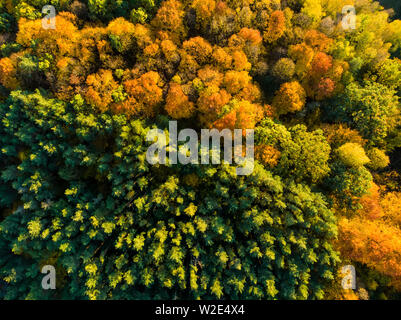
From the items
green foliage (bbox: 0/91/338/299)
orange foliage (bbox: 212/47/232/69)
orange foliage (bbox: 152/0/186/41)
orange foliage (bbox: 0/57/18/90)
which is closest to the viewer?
green foliage (bbox: 0/91/338/299)

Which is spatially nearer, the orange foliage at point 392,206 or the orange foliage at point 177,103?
the orange foliage at point 177,103

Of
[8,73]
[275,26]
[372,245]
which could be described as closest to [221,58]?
[275,26]

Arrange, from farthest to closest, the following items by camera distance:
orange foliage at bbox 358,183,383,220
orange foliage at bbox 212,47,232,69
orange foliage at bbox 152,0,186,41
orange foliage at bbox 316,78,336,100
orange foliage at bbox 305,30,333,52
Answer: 1. orange foliage at bbox 305,30,333,52
2. orange foliage at bbox 152,0,186,41
3. orange foliage at bbox 316,78,336,100
4. orange foliage at bbox 212,47,232,69
5. orange foliage at bbox 358,183,383,220

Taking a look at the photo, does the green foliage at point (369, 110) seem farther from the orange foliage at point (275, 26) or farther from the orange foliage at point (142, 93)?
the orange foliage at point (142, 93)

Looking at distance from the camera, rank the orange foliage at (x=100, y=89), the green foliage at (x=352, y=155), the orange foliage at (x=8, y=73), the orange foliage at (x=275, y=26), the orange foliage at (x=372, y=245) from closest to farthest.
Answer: the orange foliage at (x=372, y=245) → the green foliage at (x=352, y=155) → the orange foliage at (x=100, y=89) → the orange foliage at (x=8, y=73) → the orange foliage at (x=275, y=26)

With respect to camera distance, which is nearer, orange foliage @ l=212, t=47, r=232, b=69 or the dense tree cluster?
the dense tree cluster

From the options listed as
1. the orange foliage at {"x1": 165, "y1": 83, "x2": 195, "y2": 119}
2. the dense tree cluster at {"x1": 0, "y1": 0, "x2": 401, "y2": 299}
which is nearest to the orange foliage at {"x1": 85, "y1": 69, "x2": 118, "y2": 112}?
the dense tree cluster at {"x1": 0, "y1": 0, "x2": 401, "y2": 299}

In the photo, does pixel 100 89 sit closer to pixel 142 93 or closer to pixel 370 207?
pixel 142 93

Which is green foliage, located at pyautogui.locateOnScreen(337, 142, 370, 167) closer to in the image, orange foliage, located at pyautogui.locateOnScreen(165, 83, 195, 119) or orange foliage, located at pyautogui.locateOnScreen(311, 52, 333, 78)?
orange foliage, located at pyautogui.locateOnScreen(311, 52, 333, 78)

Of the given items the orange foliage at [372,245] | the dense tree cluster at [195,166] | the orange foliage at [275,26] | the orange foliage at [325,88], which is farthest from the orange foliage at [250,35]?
the orange foliage at [372,245]
